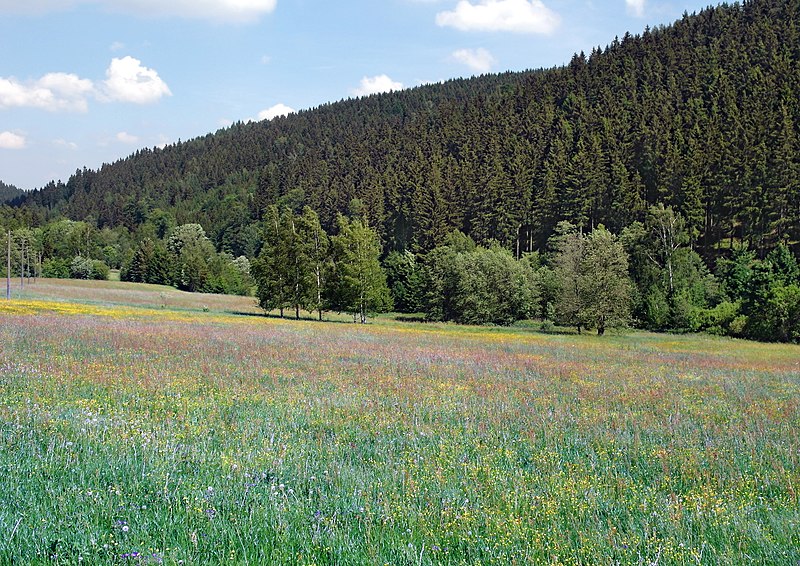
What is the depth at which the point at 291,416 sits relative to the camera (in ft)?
34.7

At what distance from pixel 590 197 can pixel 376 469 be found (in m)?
92.2

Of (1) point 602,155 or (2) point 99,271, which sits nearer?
(1) point 602,155

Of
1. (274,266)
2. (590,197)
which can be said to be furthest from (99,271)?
(590,197)

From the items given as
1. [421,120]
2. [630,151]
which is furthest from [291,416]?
[421,120]

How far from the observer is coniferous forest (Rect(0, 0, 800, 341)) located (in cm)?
6094

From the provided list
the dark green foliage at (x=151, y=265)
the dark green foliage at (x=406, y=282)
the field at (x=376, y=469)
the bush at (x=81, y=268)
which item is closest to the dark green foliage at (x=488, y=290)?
the dark green foliage at (x=406, y=282)

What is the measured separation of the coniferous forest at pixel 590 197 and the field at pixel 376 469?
42035 millimetres

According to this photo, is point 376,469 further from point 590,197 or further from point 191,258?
point 191,258

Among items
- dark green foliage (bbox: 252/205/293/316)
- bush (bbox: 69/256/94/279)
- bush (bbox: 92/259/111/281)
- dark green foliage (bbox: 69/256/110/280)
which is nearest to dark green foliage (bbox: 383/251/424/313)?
dark green foliage (bbox: 252/205/293/316)

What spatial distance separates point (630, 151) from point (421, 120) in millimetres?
75395

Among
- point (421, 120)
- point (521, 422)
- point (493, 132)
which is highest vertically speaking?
point (421, 120)

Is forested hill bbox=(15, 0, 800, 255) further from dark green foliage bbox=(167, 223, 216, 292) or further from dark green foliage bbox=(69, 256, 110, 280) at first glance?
dark green foliage bbox=(69, 256, 110, 280)

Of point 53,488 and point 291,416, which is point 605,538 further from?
point 291,416

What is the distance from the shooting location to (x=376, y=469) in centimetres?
741
